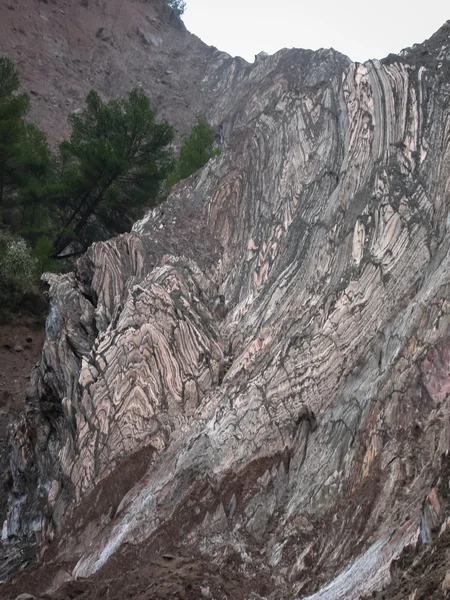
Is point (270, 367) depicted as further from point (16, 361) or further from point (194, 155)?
point (194, 155)

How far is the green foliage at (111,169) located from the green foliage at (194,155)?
489 mm

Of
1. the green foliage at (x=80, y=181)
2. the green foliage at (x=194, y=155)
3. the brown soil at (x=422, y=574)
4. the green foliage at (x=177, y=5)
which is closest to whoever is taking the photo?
the brown soil at (x=422, y=574)

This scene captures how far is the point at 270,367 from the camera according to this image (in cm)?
1210

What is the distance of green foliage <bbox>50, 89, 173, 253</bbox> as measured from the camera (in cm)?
2495

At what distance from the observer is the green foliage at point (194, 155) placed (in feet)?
83.1

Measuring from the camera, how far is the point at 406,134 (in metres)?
14.5

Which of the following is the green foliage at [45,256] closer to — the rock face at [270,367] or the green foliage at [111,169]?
the green foliage at [111,169]

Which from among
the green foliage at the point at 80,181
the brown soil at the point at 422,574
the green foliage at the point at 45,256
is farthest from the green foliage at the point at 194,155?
the brown soil at the point at 422,574

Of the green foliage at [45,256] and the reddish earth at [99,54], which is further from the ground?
the reddish earth at [99,54]

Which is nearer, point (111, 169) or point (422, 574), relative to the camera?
point (422, 574)

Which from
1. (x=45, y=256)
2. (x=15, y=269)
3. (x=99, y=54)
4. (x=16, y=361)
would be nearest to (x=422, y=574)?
(x=16, y=361)

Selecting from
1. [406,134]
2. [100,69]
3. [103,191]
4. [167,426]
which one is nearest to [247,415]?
[167,426]

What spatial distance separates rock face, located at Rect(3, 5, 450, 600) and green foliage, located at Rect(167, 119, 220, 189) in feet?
21.4

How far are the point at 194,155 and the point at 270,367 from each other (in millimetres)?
15396
